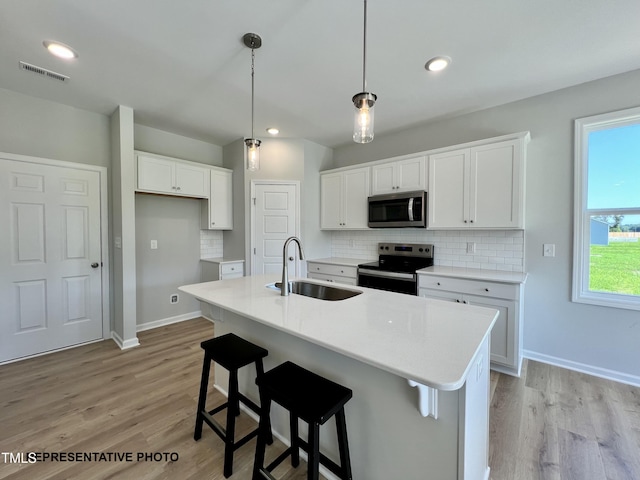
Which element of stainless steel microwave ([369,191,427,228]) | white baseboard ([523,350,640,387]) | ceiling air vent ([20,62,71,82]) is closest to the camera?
ceiling air vent ([20,62,71,82])

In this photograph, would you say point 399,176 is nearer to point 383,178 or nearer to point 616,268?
point 383,178

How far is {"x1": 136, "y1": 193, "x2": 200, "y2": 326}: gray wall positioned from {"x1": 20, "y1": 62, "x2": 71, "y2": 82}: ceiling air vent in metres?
1.40

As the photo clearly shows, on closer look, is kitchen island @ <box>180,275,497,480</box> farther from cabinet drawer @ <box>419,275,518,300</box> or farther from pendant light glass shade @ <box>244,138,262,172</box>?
cabinet drawer @ <box>419,275,518,300</box>

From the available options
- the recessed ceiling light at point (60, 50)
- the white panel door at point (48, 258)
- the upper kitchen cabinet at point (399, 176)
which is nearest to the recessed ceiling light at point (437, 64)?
the upper kitchen cabinet at point (399, 176)

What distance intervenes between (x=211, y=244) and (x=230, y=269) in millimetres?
724

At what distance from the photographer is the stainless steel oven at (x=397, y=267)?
9.72 ft

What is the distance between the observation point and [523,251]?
280 cm

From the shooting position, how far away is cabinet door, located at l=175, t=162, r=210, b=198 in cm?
358

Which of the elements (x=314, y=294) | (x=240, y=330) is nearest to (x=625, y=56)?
(x=314, y=294)

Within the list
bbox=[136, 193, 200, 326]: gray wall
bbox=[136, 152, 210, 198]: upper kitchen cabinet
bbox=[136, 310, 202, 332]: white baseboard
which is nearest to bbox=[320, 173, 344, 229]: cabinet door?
bbox=[136, 152, 210, 198]: upper kitchen cabinet

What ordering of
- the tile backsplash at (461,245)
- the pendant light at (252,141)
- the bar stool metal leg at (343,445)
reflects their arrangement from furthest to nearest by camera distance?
the tile backsplash at (461,245) → the pendant light at (252,141) → the bar stool metal leg at (343,445)

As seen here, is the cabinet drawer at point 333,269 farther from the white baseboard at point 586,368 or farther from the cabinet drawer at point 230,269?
the white baseboard at point 586,368

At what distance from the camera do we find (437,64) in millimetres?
2184

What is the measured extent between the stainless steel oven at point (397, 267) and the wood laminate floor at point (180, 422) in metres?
1.15
